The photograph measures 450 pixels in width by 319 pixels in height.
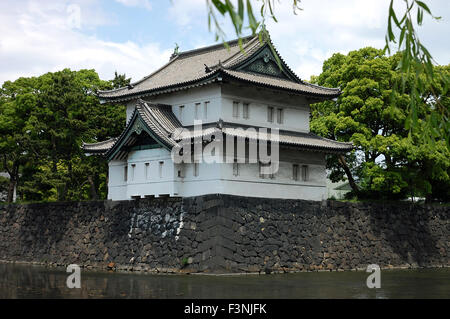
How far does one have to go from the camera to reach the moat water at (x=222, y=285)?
1945 centimetres

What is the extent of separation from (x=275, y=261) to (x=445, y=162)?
1240 centimetres

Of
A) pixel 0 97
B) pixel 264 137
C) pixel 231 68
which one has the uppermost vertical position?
pixel 0 97

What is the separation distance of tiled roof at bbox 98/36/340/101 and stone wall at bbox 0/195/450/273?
5.05 meters

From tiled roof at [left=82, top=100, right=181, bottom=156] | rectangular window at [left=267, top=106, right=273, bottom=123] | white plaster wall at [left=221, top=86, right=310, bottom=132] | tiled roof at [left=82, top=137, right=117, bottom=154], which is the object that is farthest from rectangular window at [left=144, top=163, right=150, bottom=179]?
rectangular window at [left=267, top=106, right=273, bottom=123]

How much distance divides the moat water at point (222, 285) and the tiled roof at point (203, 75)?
825 cm

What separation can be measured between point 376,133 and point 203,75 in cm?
1170

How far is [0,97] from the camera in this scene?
45.2 metres

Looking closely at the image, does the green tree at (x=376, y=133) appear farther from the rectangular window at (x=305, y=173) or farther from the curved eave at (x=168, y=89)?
the curved eave at (x=168, y=89)

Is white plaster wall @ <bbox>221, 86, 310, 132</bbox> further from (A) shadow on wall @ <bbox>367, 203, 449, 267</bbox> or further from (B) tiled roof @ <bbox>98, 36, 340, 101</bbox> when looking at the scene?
(A) shadow on wall @ <bbox>367, 203, 449, 267</bbox>

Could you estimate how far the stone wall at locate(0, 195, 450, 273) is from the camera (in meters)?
26.6

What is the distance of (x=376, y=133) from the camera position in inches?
1427

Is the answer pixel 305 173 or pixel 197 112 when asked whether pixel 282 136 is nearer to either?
pixel 305 173
